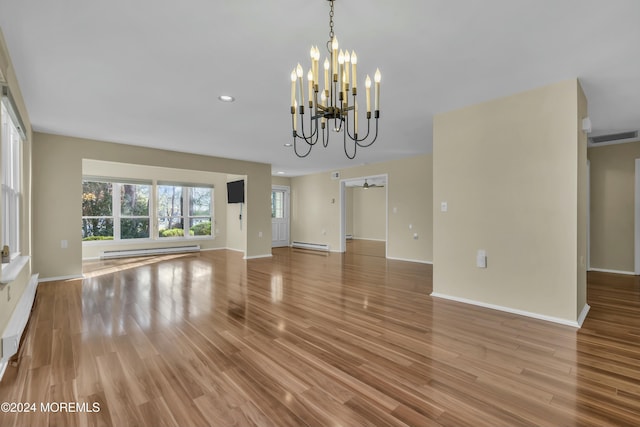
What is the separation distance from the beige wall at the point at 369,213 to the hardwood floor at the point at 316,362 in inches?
296

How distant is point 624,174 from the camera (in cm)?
547

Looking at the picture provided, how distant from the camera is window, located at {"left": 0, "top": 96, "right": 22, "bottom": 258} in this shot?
9.46 feet

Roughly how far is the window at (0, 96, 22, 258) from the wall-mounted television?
4.79m

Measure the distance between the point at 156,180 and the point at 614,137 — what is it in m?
9.69

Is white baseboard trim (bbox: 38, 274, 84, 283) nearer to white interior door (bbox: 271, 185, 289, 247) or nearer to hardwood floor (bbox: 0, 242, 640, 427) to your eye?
hardwood floor (bbox: 0, 242, 640, 427)

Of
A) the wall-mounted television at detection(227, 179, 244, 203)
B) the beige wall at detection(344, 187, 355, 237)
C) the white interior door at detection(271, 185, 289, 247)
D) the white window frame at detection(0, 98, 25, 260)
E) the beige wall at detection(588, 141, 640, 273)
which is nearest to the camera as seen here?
the white window frame at detection(0, 98, 25, 260)

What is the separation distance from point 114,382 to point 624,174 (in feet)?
25.6

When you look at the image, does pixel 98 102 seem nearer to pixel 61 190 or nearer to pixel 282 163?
pixel 61 190

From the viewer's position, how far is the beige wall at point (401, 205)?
6.91 m

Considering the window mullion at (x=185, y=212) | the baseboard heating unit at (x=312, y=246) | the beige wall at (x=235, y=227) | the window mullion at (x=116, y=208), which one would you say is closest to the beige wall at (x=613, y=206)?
the baseboard heating unit at (x=312, y=246)

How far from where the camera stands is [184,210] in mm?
8773

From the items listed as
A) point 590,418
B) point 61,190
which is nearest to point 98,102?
point 61,190

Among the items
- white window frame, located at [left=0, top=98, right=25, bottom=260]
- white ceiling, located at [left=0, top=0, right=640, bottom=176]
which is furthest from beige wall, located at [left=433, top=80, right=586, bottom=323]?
white window frame, located at [left=0, top=98, right=25, bottom=260]

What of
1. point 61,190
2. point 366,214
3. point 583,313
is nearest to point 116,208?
point 61,190
